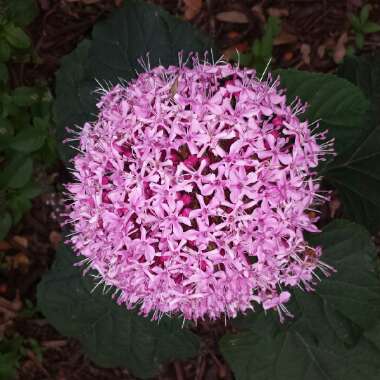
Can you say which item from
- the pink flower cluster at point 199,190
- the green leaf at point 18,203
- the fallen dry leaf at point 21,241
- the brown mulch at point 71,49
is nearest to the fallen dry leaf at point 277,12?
the brown mulch at point 71,49

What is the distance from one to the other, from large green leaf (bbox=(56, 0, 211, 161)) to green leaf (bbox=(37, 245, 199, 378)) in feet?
1.97

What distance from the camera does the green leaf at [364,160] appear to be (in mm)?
1775

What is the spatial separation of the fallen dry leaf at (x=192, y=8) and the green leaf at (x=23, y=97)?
82cm

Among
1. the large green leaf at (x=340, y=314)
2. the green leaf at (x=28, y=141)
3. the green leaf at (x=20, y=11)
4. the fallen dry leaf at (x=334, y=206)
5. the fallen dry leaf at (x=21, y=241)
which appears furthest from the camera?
the fallen dry leaf at (x=21, y=241)

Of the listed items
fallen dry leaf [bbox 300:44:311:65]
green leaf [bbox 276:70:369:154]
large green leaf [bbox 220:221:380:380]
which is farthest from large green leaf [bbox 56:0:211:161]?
fallen dry leaf [bbox 300:44:311:65]

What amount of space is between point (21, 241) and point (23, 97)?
2.56ft

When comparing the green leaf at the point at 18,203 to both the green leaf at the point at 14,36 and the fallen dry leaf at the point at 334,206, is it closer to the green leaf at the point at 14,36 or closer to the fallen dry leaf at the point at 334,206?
the green leaf at the point at 14,36

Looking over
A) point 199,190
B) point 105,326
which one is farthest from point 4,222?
point 199,190

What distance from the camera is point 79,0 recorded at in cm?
258

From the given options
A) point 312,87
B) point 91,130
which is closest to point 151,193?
point 91,130

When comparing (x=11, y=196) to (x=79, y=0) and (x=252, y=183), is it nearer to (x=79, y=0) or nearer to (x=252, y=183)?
(x=79, y=0)

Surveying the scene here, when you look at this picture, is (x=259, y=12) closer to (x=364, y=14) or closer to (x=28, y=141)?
(x=364, y=14)

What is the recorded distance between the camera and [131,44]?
1789mm

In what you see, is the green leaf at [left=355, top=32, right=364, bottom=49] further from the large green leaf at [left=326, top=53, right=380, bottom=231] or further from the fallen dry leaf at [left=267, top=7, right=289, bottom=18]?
the large green leaf at [left=326, top=53, right=380, bottom=231]
